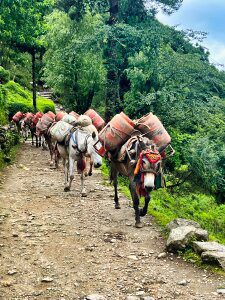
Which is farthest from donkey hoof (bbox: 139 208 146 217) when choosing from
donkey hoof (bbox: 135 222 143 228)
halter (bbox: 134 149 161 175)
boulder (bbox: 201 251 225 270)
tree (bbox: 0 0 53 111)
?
tree (bbox: 0 0 53 111)

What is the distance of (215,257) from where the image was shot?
741cm

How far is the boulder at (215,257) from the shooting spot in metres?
7.34

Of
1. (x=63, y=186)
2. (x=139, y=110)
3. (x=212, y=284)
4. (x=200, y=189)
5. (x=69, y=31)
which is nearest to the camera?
(x=212, y=284)

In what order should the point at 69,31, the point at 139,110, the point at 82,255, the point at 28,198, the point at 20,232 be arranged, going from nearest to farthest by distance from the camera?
the point at 82,255 < the point at 20,232 < the point at 28,198 < the point at 139,110 < the point at 69,31

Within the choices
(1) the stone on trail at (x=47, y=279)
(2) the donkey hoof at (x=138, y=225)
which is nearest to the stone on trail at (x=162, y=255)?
(2) the donkey hoof at (x=138, y=225)

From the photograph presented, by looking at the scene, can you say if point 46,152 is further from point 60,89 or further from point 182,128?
point 182,128

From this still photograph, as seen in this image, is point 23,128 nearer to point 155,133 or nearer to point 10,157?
point 10,157

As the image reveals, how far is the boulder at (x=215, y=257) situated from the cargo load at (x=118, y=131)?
369 centimetres

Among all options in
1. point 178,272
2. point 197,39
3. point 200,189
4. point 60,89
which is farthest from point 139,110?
point 178,272

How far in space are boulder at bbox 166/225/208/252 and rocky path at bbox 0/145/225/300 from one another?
25 cm

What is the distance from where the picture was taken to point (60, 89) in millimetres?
30469

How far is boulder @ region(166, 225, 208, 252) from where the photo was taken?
809 centimetres

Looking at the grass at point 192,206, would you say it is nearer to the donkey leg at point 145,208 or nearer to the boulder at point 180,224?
the donkey leg at point 145,208

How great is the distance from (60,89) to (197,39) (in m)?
12.0
